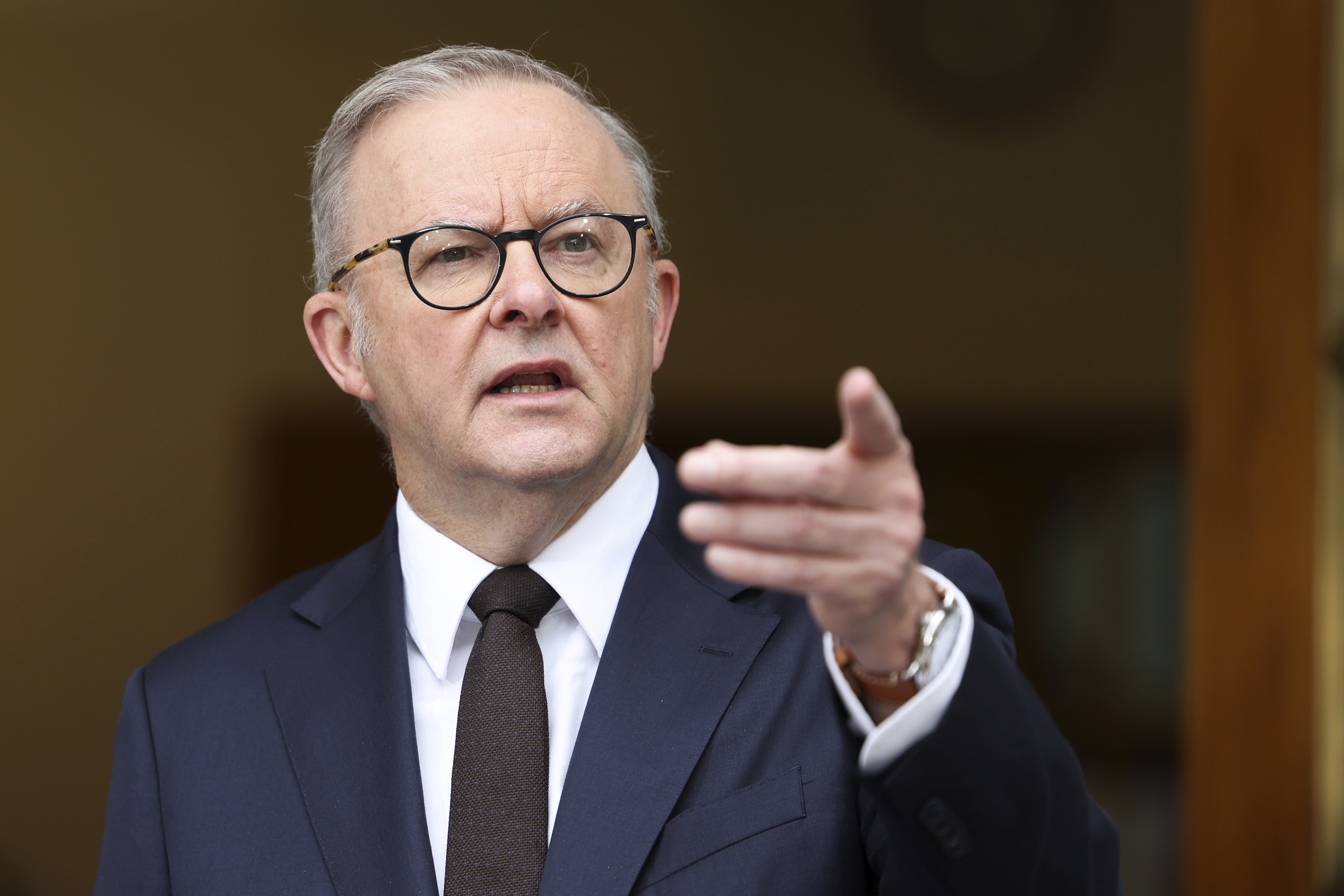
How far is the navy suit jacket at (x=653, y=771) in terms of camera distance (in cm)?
93

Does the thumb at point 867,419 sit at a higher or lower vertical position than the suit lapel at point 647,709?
higher

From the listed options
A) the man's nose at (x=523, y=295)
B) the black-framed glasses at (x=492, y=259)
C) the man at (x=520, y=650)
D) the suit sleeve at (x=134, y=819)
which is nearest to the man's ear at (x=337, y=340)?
the man at (x=520, y=650)

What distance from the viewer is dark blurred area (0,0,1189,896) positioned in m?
3.74

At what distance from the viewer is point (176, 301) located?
3863 millimetres

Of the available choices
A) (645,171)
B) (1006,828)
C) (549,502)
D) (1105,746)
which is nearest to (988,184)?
(1105,746)

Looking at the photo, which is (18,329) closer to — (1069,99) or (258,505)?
(258,505)

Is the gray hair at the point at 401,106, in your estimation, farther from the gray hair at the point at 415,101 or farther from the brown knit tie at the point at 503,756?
the brown knit tie at the point at 503,756

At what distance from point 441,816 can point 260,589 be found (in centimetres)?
299

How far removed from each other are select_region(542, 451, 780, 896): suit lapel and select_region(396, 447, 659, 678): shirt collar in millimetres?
38

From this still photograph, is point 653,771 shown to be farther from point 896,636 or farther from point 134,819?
point 134,819

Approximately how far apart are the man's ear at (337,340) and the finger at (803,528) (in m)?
0.81

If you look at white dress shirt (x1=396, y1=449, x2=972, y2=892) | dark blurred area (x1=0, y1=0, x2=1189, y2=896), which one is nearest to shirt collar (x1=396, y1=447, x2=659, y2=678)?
white dress shirt (x1=396, y1=449, x2=972, y2=892)

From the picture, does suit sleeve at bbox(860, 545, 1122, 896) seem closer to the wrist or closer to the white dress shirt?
the wrist

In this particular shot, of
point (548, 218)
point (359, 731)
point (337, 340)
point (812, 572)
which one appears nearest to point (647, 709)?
point (359, 731)
